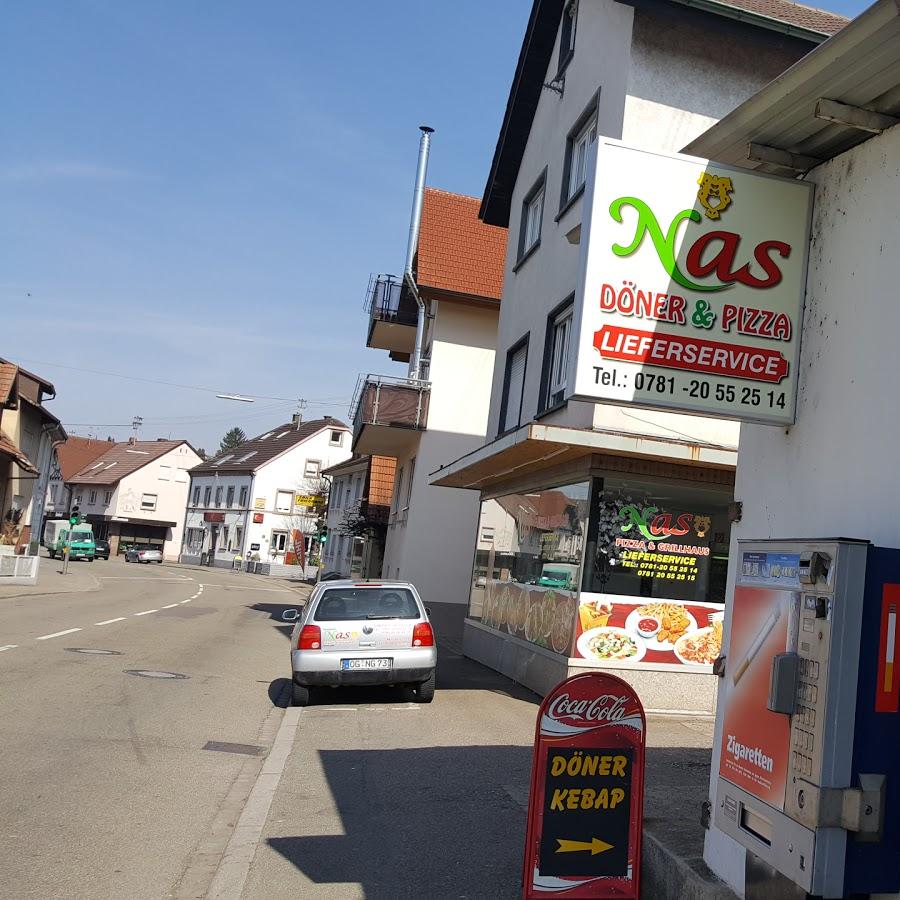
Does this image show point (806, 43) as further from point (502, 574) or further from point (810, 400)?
point (810, 400)

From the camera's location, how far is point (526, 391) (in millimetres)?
16266

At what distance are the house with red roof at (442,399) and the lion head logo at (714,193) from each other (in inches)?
682

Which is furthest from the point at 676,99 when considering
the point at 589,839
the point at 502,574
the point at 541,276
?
the point at 589,839

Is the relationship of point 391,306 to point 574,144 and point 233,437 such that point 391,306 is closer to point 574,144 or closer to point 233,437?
point 574,144

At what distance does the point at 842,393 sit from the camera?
15.7 ft

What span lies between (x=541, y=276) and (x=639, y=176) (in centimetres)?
1112

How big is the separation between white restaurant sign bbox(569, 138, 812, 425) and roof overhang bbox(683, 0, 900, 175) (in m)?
0.20

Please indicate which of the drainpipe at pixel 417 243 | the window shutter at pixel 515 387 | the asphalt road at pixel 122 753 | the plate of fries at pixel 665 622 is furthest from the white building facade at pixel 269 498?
the plate of fries at pixel 665 622

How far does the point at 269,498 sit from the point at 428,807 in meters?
66.3

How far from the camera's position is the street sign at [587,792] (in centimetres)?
478

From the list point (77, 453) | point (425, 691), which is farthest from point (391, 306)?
point (77, 453)

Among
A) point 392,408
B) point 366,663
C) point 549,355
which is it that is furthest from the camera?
point 392,408

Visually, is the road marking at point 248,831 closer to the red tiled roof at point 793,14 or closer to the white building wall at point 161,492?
the red tiled roof at point 793,14

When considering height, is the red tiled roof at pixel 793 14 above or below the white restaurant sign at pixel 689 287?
above
